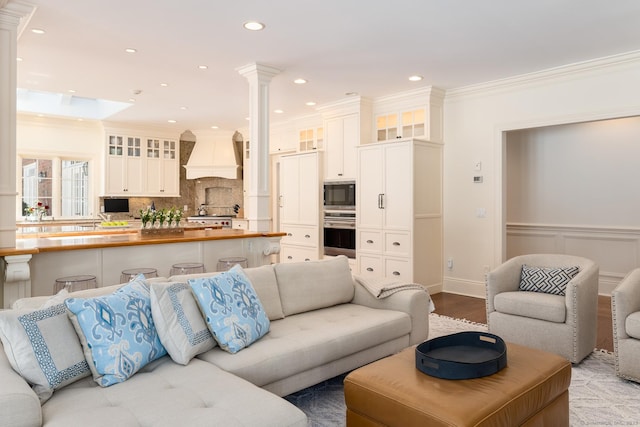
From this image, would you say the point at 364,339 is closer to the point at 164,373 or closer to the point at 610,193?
the point at 164,373

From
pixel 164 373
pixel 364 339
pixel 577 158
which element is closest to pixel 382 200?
pixel 577 158

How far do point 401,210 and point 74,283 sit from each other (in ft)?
12.6

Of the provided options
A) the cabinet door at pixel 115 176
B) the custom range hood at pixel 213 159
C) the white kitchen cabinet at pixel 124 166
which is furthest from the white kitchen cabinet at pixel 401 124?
the cabinet door at pixel 115 176

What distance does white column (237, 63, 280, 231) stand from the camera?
485cm

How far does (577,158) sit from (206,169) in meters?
6.68

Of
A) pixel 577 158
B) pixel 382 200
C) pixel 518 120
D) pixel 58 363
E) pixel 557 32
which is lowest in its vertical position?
pixel 58 363

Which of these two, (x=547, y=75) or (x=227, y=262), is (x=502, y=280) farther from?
(x=547, y=75)

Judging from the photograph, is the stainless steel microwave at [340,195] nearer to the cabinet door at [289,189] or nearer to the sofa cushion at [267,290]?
the cabinet door at [289,189]

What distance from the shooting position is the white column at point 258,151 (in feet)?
15.9

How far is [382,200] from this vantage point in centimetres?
606

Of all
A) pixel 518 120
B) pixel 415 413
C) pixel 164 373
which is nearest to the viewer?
pixel 415 413

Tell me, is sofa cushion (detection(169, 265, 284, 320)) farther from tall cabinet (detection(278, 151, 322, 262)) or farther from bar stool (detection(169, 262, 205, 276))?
tall cabinet (detection(278, 151, 322, 262))

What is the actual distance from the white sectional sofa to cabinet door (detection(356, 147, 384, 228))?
103 inches

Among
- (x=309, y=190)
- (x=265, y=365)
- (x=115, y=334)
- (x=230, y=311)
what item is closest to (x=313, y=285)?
(x=230, y=311)
